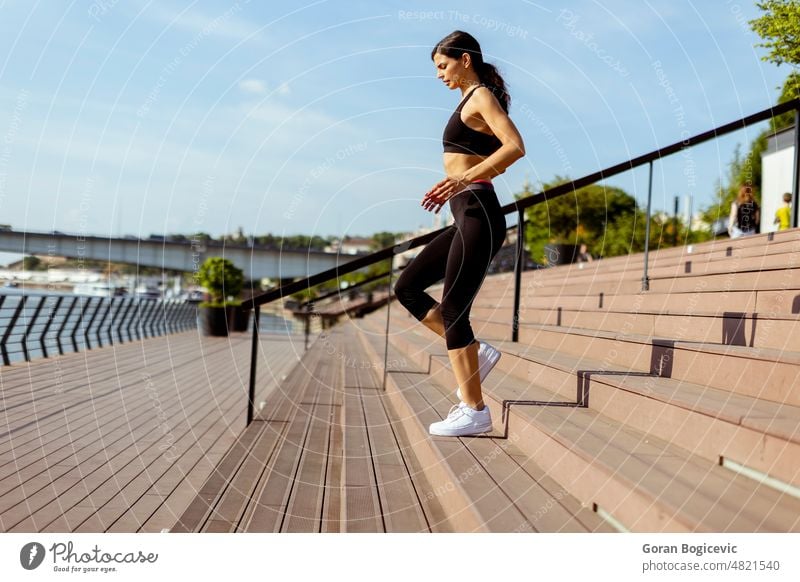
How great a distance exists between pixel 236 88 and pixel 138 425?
113 inches

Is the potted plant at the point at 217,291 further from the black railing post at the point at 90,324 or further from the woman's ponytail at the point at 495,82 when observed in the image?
the woman's ponytail at the point at 495,82

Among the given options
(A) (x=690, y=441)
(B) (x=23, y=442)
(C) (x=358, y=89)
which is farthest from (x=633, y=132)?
(B) (x=23, y=442)

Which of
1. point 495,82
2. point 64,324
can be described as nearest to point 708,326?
point 495,82

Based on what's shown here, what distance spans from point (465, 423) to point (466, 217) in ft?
3.18

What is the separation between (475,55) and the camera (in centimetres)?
330

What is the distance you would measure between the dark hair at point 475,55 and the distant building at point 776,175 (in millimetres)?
15405

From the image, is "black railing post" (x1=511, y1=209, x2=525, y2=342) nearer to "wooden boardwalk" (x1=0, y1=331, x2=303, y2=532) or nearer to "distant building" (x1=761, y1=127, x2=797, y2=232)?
"wooden boardwalk" (x1=0, y1=331, x2=303, y2=532)

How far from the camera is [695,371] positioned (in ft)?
9.93

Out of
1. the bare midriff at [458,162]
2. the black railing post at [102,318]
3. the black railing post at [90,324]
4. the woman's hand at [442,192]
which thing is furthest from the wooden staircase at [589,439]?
the black railing post at [102,318]

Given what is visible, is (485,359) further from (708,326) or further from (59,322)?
(59,322)

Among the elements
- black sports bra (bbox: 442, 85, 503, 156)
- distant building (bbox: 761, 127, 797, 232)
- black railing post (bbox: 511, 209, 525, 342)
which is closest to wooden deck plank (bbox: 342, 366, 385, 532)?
black railing post (bbox: 511, 209, 525, 342)

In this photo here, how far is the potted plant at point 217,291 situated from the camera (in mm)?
19922
